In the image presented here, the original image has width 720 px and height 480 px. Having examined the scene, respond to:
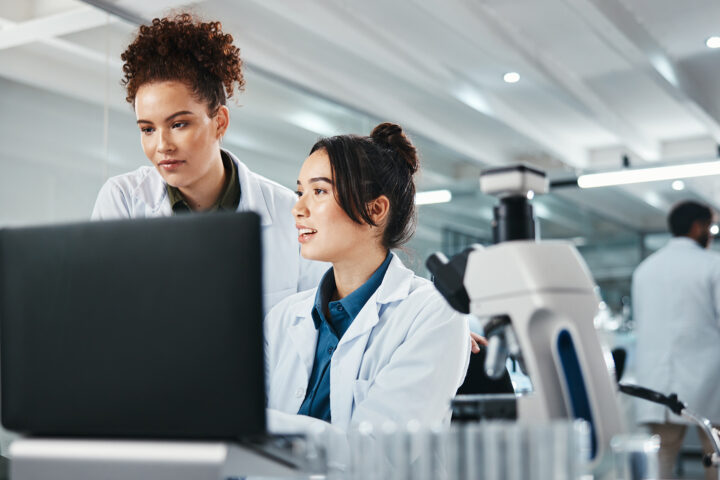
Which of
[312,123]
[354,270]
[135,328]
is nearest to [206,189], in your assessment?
[354,270]

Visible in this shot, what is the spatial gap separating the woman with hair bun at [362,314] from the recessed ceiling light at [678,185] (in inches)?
228

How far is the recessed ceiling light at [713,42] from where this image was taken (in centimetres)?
461

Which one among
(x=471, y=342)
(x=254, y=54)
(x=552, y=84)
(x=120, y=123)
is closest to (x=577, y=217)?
(x=552, y=84)

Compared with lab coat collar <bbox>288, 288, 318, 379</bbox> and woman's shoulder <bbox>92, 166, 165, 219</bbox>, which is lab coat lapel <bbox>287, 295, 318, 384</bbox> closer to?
lab coat collar <bbox>288, 288, 318, 379</bbox>

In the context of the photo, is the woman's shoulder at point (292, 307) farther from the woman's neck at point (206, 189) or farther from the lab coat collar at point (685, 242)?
the lab coat collar at point (685, 242)

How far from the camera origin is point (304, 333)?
1766mm

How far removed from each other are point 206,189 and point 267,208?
19 cm

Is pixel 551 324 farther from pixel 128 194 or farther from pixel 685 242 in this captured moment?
pixel 685 242

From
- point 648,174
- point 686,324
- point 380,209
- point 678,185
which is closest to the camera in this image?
point 380,209

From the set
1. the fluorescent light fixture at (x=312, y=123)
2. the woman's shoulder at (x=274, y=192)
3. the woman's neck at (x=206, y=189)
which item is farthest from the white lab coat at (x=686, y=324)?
the woman's neck at (x=206, y=189)

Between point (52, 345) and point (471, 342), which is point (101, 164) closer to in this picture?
point (471, 342)

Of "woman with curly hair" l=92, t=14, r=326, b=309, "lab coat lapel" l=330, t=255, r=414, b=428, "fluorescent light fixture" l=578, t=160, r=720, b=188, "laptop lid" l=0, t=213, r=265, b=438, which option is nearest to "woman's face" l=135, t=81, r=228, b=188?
"woman with curly hair" l=92, t=14, r=326, b=309

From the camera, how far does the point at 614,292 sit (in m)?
7.66

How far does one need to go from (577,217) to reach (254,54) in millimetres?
4510
